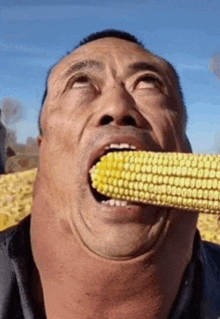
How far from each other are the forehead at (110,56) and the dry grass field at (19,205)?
503cm

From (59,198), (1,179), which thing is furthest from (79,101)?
(1,179)

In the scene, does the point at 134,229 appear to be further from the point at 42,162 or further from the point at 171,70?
the point at 171,70

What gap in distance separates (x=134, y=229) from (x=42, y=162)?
763 millimetres

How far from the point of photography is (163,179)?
248 cm

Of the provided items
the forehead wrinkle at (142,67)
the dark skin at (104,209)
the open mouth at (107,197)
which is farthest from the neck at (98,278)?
the forehead wrinkle at (142,67)

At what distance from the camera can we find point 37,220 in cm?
300

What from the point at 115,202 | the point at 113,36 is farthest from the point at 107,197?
the point at 113,36

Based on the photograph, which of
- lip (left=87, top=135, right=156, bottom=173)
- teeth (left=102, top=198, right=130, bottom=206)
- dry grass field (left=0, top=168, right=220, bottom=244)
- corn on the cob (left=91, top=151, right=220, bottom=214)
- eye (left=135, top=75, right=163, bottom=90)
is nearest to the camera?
corn on the cob (left=91, top=151, right=220, bottom=214)

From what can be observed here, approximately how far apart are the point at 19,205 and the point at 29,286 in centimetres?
571

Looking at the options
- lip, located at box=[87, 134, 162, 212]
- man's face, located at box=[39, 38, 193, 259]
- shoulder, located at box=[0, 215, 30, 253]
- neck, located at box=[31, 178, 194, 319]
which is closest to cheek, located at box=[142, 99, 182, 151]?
man's face, located at box=[39, 38, 193, 259]

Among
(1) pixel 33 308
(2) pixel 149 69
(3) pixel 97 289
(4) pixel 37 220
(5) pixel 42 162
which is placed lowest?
(1) pixel 33 308

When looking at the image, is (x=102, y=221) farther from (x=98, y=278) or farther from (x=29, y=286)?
(x=29, y=286)

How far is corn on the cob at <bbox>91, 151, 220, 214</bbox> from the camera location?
2.38 m

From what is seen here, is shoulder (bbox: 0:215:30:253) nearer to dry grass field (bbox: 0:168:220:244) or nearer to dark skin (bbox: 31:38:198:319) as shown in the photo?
dark skin (bbox: 31:38:198:319)
